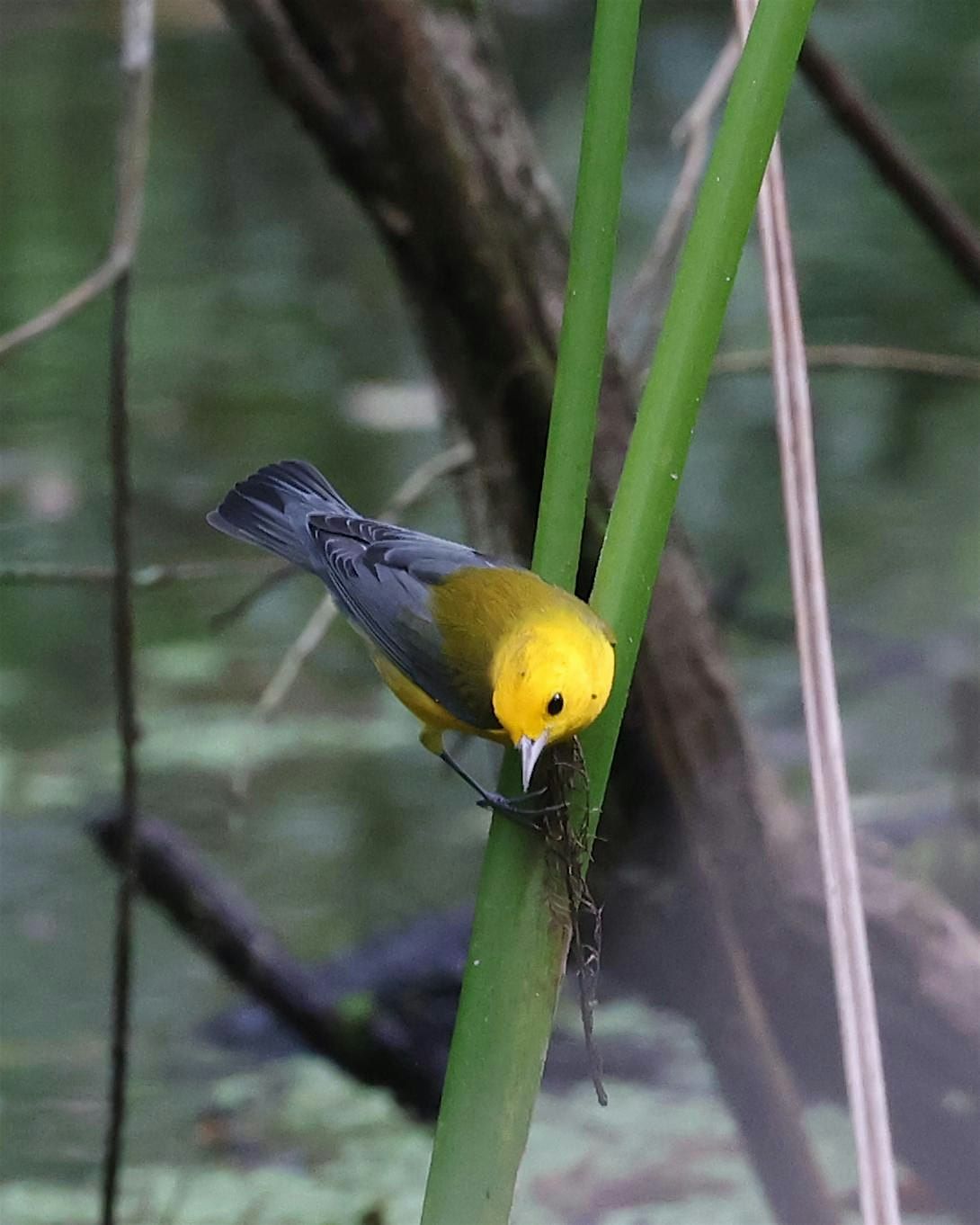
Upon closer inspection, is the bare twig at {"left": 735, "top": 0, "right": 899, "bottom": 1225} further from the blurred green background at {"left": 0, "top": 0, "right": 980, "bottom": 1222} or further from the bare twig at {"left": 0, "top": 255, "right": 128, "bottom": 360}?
the blurred green background at {"left": 0, "top": 0, "right": 980, "bottom": 1222}

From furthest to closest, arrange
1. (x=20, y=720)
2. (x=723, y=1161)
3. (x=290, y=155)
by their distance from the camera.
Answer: (x=290, y=155) → (x=20, y=720) → (x=723, y=1161)

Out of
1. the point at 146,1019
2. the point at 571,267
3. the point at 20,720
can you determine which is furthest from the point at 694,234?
the point at 20,720

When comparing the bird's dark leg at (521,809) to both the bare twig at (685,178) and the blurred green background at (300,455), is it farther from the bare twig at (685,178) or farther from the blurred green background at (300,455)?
the blurred green background at (300,455)

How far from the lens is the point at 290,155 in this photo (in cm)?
725

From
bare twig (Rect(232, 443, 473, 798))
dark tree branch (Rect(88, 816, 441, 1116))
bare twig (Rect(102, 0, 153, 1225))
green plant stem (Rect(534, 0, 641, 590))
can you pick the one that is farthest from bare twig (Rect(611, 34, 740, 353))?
green plant stem (Rect(534, 0, 641, 590))

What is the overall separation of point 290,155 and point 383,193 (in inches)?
200

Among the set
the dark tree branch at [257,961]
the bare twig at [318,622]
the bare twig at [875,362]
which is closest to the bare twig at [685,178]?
the bare twig at [875,362]

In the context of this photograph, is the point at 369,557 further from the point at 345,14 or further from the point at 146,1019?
the point at 146,1019

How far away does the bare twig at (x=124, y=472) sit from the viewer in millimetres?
1936

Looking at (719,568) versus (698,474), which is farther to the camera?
(698,474)

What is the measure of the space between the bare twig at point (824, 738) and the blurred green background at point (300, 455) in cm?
128

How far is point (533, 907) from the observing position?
3.45ft

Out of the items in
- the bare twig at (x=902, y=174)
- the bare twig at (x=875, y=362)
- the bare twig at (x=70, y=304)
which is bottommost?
the bare twig at (x=70, y=304)

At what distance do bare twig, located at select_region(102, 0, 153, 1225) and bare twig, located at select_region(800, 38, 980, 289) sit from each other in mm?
1034
